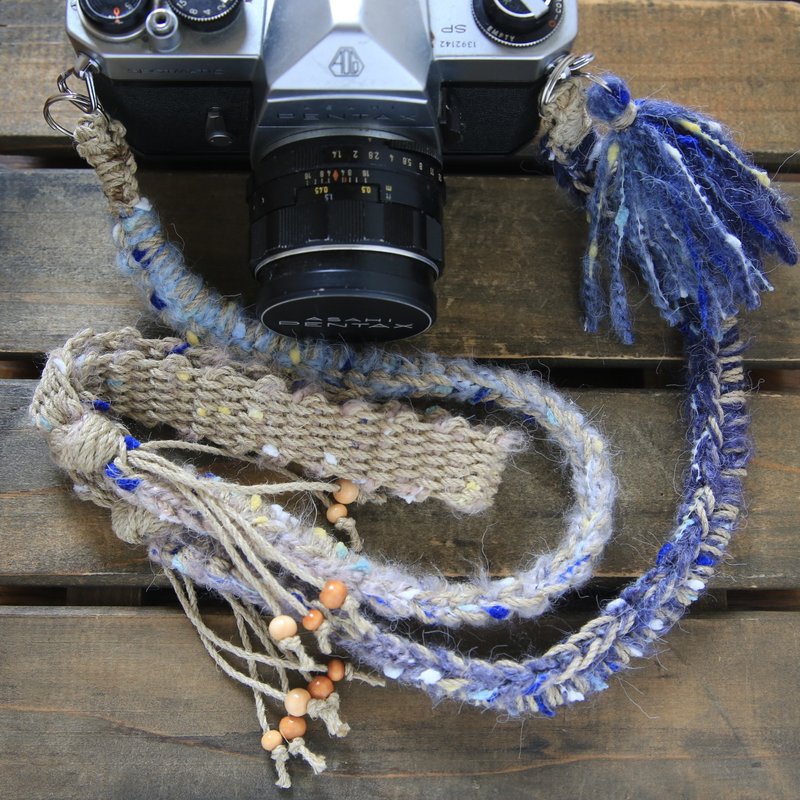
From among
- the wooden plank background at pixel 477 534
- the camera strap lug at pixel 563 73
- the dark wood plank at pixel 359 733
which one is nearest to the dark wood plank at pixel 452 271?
the wooden plank background at pixel 477 534

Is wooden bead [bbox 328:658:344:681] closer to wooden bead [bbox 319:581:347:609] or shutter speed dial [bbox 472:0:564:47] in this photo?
wooden bead [bbox 319:581:347:609]

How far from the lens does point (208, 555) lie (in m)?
0.52

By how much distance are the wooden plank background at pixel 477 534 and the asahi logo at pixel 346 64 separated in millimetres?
160

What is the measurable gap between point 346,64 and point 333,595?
1.02 feet

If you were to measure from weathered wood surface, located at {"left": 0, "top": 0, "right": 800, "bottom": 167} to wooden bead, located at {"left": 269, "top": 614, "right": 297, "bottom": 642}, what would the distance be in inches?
15.7

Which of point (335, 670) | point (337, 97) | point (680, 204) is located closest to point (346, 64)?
point (337, 97)

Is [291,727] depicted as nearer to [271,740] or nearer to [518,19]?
[271,740]

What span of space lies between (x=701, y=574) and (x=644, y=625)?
0.17ft

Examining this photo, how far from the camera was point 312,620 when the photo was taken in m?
0.49

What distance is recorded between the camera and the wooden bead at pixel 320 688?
52 centimetres

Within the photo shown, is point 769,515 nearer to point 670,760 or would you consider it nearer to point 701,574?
point 701,574

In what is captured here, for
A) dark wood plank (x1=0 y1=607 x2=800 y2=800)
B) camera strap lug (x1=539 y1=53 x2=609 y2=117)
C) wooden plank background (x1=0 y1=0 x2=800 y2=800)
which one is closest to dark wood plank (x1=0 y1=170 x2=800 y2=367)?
wooden plank background (x1=0 y1=0 x2=800 y2=800)

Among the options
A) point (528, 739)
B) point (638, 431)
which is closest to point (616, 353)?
point (638, 431)

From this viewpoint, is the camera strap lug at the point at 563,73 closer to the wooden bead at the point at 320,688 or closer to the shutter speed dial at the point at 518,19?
the shutter speed dial at the point at 518,19
